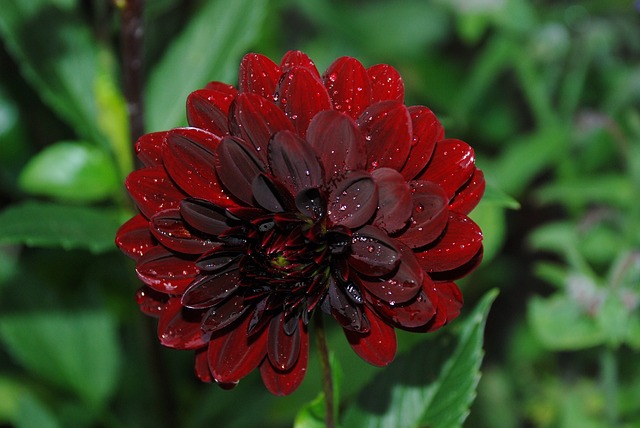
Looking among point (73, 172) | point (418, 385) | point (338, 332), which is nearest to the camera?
point (418, 385)

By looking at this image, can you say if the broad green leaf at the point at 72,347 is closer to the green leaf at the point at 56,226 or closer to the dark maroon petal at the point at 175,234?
the green leaf at the point at 56,226

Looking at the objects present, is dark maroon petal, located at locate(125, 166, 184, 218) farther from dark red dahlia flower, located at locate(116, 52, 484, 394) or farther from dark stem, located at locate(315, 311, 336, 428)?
dark stem, located at locate(315, 311, 336, 428)

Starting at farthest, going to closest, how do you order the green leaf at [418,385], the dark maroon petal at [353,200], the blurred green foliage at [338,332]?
the blurred green foliage at [338,332] → the green leaf at [418,385] → the dark maroon petal at [353,200]

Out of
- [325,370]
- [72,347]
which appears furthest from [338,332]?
[325,370]

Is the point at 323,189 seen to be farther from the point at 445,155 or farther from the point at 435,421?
the point at 435,421

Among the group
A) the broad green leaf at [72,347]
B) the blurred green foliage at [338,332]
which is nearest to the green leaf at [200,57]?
the blurred green foliage at [338,332]

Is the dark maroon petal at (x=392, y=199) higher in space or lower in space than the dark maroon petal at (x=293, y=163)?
lower

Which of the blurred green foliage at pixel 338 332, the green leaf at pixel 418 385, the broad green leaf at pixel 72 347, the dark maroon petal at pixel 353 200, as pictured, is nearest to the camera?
the dark maroon petal at pixel 353 200

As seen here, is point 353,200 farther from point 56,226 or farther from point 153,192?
point 56,226

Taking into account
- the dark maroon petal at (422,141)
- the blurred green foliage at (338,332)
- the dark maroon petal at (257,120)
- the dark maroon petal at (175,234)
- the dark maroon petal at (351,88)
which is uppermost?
the dark maroon petal at (257,120)

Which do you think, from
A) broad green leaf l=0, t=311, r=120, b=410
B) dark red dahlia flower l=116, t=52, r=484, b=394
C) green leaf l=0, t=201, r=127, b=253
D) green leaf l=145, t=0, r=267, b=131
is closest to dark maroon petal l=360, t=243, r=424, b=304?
dark red dahlia flower l=116, t=52, r=484, b=394
